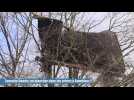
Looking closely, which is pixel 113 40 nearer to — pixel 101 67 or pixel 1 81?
pixel 101 67

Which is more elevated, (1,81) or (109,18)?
(109,18)

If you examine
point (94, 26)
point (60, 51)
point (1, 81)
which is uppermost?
point (94, 26)

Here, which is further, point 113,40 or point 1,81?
point 113,40

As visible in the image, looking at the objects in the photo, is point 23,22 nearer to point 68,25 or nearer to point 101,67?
point 68,25

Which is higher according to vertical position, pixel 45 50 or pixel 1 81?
pixel 45 50

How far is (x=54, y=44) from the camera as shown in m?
5.16

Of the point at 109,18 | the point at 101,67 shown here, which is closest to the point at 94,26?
the point at 109,18

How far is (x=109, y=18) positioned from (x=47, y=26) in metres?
0.82

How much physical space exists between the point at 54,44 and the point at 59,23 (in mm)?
312

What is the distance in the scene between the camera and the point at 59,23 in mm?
5289

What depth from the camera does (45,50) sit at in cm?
515

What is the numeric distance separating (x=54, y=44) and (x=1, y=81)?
0.86m
